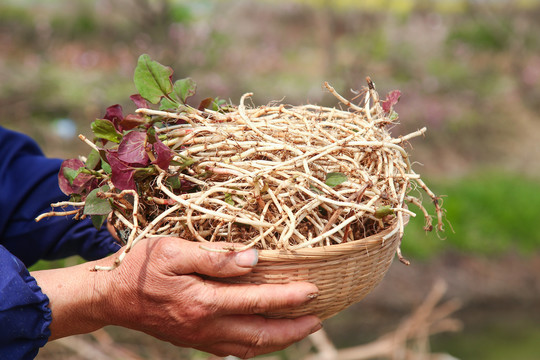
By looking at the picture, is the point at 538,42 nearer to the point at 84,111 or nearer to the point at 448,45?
the point at 448,45

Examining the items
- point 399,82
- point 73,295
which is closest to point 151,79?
point 73,295

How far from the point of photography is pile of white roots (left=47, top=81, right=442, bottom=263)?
34.3 inches

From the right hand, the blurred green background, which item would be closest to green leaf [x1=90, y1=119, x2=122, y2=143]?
the right hand

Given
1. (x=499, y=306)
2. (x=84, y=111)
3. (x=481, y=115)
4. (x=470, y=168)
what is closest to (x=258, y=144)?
(x=499, y=306)

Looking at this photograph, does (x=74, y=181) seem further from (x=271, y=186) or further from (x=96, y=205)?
(x=271, y=186)

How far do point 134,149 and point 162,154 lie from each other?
5cm

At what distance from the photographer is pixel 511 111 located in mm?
5906

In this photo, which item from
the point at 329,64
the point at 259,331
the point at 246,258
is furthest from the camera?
the point at 329,64

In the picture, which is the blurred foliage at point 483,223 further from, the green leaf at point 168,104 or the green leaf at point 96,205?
the green leaf at point 96,205

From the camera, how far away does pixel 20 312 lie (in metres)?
0.91

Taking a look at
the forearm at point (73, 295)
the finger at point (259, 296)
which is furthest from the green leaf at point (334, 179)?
the forearm at point (73, 295)

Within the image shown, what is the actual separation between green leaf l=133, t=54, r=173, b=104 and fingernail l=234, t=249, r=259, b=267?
0.31 metres

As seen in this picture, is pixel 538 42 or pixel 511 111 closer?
pixel 511 111

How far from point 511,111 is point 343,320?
3.34 metres
